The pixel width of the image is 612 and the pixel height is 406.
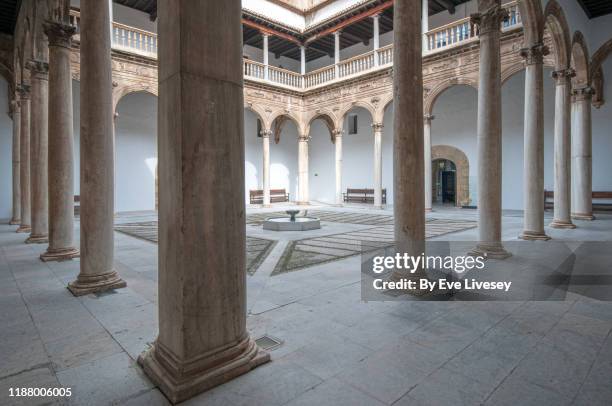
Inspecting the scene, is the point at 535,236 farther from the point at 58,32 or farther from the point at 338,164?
the point at 338,164

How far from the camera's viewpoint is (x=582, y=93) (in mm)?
10367

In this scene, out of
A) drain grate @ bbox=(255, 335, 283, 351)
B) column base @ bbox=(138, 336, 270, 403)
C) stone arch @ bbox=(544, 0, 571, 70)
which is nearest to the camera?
column base @ bbox=(138, 336, 270, 403)

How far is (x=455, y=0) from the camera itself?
1588 cm

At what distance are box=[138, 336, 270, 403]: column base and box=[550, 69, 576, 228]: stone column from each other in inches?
346

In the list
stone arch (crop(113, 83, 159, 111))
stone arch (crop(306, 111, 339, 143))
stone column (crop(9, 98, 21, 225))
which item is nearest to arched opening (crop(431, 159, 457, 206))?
stone arch (crop(306, 111, 339, 143))

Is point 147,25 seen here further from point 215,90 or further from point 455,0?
point 215,90

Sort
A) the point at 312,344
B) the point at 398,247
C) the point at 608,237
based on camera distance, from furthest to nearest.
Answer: the point at 608,237, the point at 398,247, the point at 312,344

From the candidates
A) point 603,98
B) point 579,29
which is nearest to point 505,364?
point 579,29

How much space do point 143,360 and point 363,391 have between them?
1376mm

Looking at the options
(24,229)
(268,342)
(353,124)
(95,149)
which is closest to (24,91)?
(24,229)

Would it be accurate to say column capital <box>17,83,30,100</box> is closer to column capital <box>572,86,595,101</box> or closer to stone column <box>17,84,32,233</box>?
stone column <box>17,84,32,233</box>

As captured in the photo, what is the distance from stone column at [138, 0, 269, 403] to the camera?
1.95 metres

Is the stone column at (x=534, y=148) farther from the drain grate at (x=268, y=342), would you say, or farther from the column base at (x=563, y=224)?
the drain grate at (x=268, y=342)

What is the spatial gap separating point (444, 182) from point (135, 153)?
603 inches
